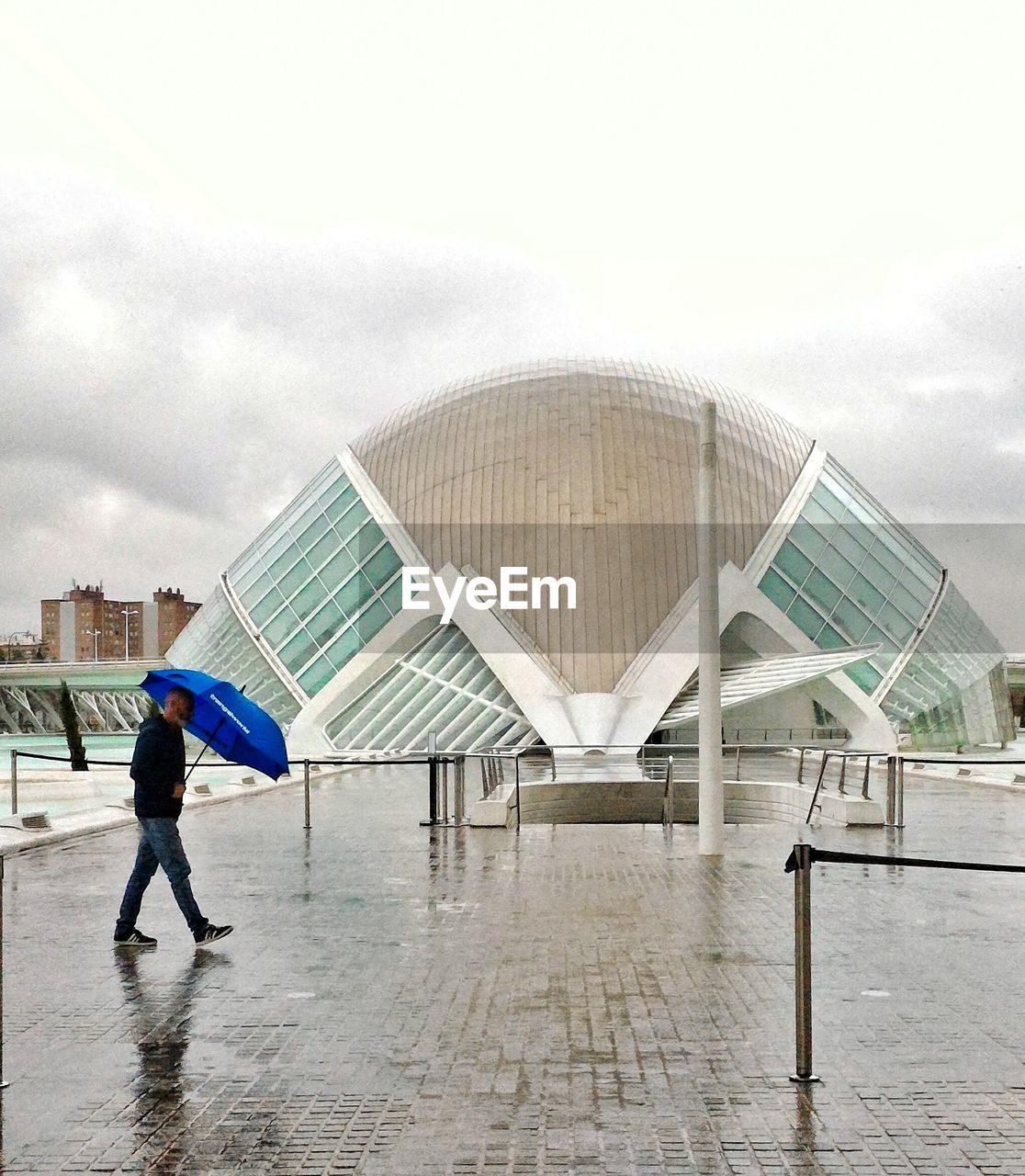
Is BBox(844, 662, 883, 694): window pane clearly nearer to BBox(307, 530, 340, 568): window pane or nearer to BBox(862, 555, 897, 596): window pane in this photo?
BBox(862, 555, 897, 596): window pane

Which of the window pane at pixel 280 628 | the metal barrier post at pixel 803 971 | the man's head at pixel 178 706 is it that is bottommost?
the metal barrier post at pixel 803 971

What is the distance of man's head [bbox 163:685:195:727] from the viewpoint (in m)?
9.17

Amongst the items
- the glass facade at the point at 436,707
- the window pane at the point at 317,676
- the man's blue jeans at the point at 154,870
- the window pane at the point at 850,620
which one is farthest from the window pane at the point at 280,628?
the man's blue jeans at the point at 154,870

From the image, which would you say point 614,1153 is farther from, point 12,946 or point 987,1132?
point 12,946

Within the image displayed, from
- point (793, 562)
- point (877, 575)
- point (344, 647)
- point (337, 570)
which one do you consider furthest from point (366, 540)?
point (877, 575)

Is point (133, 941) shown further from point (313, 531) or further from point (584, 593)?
point (313, 531)

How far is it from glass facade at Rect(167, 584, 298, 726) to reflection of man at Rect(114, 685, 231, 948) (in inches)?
981

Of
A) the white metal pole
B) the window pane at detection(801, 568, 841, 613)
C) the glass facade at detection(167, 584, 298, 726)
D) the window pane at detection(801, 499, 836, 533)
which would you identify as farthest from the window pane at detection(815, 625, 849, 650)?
the white metal pole

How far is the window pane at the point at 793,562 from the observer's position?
114 feet

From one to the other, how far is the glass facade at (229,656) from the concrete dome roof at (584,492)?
529 cm

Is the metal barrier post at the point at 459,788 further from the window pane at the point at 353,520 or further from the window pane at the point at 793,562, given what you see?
the window pane at the point at 353,520

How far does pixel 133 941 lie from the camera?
885cm

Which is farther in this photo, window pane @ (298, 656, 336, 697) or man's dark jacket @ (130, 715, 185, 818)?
window pane @ (298, 656, 336, 697)

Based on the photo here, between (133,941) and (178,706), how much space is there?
1.54 metres
